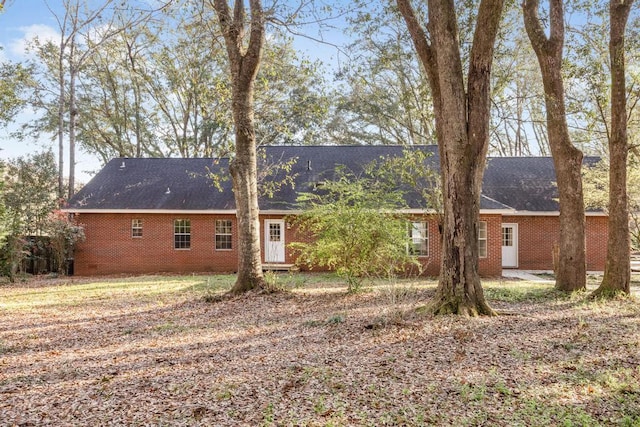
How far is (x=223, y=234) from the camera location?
18531mm

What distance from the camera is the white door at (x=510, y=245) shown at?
1891cm

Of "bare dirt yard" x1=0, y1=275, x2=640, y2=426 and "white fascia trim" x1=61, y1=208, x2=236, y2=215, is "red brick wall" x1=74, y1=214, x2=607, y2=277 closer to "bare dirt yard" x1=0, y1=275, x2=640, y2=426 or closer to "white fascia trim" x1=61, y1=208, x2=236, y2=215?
"white fascia trim" x1=61, y1=208, x2=236, y2=215

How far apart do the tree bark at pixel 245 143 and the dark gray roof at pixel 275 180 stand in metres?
6.36

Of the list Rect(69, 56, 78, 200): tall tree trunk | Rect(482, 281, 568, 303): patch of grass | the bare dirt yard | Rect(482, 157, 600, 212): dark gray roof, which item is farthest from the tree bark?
Rect(69, 56, 78, 200): tall tree trunk

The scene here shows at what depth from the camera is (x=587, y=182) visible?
16.3 m

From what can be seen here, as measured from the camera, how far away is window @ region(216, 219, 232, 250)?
1852cm

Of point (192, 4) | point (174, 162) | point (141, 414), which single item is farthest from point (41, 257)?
point (141, 414)

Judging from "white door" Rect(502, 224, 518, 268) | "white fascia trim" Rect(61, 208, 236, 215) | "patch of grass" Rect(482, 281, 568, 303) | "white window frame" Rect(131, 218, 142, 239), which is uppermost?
"white fascia trim" Rect(61, 208, 236, 215)

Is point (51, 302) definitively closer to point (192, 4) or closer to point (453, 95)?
point (192, 4)

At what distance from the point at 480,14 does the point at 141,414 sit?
797cm

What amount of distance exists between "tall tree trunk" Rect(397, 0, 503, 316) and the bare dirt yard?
67 cm

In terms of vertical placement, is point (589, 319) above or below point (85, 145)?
below

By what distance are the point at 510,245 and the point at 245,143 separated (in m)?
13.2

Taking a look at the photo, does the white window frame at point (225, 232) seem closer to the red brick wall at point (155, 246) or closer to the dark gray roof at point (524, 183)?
the red brick wall at point (155, 246)
